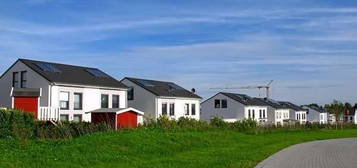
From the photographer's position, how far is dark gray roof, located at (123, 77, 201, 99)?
55.3m

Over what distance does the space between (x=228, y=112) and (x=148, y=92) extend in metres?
22.4

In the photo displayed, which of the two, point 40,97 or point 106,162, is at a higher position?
point 40,97

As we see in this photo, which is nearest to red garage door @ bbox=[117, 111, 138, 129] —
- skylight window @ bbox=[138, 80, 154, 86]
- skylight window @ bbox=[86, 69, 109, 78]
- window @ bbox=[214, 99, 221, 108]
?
skylight window @ bbox=[86, 69, 109, 78]

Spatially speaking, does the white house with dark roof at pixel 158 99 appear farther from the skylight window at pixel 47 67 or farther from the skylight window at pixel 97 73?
the skylight window at pixel 47 67

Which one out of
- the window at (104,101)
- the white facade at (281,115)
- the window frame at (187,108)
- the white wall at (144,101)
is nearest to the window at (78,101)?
the window at (104,101)

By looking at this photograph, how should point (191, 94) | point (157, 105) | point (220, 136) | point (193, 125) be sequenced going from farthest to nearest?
1. point (191, 94)
2. point (157, 105)
3. point (193, 125)
4. point (220, 136)

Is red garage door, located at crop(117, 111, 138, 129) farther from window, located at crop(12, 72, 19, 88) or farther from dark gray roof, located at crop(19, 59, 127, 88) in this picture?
window, located at crop(12, 72, 19, 88)

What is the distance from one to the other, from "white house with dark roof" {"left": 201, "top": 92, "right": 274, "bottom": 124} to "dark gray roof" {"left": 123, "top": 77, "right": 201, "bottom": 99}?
12.1m

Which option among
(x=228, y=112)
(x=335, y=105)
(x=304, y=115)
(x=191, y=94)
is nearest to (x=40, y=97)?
(x=191, y=94)

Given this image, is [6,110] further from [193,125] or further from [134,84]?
[134,84]

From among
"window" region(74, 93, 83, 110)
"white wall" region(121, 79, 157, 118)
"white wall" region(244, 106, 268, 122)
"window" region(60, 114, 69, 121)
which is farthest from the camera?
"white wall" region(244, 106, 268, 122)

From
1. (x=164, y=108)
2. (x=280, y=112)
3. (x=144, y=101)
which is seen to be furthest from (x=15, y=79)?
(x=280, y=112)

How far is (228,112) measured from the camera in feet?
242

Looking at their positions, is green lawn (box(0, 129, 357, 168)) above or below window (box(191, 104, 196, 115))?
below
